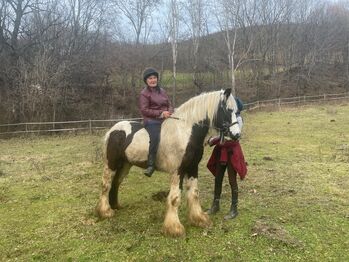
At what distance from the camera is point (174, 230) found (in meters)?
5.31

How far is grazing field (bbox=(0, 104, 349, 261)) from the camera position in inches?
194

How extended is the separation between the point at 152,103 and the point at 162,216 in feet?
6.41

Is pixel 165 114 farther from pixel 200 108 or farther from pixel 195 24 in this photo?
pixel 195 24

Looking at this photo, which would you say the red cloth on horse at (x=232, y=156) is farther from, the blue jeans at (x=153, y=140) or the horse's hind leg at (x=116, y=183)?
the horse's hind leg at (x=116, y=183)

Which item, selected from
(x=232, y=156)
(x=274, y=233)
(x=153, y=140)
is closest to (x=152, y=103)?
(x=153, y=140)

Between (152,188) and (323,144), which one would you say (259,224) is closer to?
(152,188)

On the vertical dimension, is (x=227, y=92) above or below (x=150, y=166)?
above

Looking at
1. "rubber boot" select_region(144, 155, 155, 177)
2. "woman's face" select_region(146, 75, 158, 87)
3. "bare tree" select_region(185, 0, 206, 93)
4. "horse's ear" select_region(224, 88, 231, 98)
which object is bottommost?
"rubber boot" select_region(144, 155, 155, 177)

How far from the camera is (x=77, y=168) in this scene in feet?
33.7

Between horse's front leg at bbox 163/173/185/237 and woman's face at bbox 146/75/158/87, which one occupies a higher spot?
woman's face at bbox 146/75/158/87

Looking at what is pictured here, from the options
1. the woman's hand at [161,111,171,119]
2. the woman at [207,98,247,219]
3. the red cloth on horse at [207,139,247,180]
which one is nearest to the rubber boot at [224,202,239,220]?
the woman at [207,98,247,219]

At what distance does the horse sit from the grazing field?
1.17 feet

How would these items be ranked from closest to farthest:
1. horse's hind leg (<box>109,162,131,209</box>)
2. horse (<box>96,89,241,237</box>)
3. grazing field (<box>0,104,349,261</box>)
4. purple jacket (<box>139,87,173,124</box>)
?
grazing field (<box>0,104,349,261</box>) < horse (<box>96,89,241,237</box>) < purple jacket (<box>139,87,173,124</box>) < horse's hind leg (<box>109,162,131,209</box>)

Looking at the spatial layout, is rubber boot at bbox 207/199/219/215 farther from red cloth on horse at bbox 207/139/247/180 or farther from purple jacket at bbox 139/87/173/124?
purple jacket at bbox 139/87/173/124
